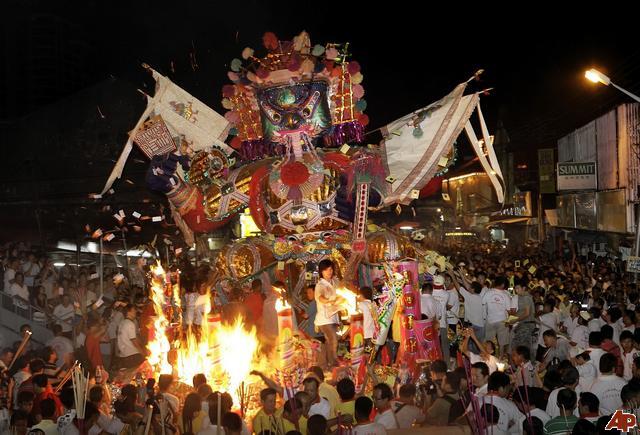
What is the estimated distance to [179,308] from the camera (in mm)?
11203

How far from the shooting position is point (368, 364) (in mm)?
9781

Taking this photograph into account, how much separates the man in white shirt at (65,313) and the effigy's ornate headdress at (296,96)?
441 centimetres

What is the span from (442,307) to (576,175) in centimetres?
1625

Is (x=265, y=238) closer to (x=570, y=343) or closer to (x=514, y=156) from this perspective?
(x=570, y=343)

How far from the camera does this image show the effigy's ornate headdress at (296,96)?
39.7 ft

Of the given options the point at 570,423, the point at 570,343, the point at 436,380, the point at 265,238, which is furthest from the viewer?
the point at 265,238

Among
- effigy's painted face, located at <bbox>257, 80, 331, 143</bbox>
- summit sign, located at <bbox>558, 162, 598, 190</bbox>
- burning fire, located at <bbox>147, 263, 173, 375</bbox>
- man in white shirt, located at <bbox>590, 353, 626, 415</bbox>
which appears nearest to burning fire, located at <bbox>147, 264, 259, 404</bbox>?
burning fire, located at <bbox>147, 263, 173, 375</bbox>

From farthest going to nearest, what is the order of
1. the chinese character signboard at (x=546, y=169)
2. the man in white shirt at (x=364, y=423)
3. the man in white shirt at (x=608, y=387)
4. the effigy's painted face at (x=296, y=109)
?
the chinese character signboard at (x=546, y=169) → the effigy's painted face at (x=296, y=109) → the man in white shirt at (x=608, y=387) → the man in white shirt at (x=364, y=423)

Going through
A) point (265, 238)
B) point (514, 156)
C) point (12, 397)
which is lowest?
point (12, 397)

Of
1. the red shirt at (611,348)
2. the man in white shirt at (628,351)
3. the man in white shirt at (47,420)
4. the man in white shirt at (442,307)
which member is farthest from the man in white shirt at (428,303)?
the man in white shirt at (47,420)

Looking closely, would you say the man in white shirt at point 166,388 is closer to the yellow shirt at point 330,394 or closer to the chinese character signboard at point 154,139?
the yellow shirt at point 330,394

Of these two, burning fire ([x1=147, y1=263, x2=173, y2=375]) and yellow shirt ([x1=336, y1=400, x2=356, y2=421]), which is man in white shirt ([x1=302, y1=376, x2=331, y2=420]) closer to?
yellow shirt ([x1=336, y1=400, x2=356, y2=421])

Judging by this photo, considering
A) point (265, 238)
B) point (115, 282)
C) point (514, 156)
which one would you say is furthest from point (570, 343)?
point (514, 156)

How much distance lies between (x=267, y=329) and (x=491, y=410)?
6.83 meters
